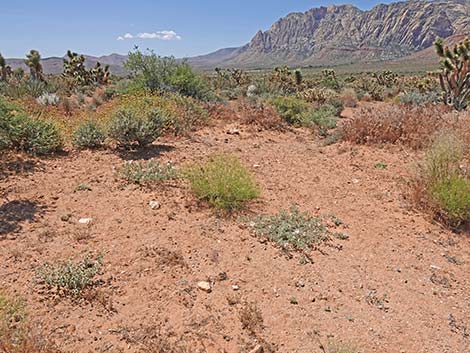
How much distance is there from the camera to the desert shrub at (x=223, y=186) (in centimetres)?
534

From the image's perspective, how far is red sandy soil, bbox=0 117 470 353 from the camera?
325cm

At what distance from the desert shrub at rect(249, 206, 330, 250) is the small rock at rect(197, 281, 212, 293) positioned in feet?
3.71

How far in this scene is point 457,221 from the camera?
5.16m

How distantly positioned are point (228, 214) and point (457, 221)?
320 centimetres

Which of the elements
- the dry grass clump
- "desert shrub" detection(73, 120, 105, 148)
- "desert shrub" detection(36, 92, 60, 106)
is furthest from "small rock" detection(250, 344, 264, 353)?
"desert shrub" detection(36, 92, 60, 106)

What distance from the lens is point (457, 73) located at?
14.1 m

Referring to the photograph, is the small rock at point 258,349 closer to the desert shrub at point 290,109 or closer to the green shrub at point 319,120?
the green shrub at point 319,120

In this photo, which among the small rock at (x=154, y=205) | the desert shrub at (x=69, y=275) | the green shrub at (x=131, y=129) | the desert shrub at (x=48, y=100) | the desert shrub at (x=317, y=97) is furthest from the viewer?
the desert shrub at (x=317, y=97)

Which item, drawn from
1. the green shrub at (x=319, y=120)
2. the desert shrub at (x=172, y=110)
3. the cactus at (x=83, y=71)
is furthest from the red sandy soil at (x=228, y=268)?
the cactus at (x=83, y=71)

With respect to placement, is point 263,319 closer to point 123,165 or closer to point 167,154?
point 123,165

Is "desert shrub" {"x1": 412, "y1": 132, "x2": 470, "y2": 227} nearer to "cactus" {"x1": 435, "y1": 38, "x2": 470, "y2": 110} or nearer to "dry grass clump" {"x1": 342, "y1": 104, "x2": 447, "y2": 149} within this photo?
"dry grass clump" {"x1": 342, "y1": 104, "x2": 447, "y2": 149}

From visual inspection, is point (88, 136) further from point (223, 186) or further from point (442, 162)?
point (442, 162)

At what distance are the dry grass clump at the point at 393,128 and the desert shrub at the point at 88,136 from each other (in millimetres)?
5734

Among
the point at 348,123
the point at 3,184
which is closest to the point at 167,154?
the point at 3,184
